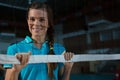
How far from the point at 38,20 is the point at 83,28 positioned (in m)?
2.52

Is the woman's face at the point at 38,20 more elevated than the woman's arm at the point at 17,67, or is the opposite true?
the woman's face at the point at 38,20

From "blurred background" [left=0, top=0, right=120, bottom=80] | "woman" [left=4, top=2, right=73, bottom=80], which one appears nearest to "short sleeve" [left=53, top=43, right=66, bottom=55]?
"woman" [left=4, top=2, right=73, bottom=80]

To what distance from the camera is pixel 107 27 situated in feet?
11.9

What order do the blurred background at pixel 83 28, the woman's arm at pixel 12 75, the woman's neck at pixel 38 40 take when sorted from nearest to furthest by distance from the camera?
the woman's arm at pixel 12 75 → the woman's neck at pixel 38 40 → the blurred background at pixel 83 28

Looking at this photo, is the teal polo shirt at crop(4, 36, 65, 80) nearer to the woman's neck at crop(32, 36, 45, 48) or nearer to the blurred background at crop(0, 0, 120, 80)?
the woman's neck at crop(32, 36, 45, 48)

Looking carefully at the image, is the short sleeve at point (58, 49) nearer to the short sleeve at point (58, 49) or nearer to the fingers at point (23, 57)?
the short sleeve at point (58, 49)

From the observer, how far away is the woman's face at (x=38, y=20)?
3.60 feet

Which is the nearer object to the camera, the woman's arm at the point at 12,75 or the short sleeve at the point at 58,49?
the woman's arm at the point at 12,75

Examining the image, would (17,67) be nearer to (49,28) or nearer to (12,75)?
(12,75)

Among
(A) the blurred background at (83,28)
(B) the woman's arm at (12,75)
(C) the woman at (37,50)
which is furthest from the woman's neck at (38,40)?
(A) the blurred background at (83,28)

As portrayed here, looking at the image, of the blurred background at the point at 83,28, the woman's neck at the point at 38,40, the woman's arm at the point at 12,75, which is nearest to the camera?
the woman's arm at the point at 12,75

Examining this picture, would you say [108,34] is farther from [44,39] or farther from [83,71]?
[44,39]

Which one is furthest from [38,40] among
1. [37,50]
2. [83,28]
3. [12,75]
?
[83,28]

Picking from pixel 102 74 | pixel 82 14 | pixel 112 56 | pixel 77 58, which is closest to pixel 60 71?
pixel 77 58
